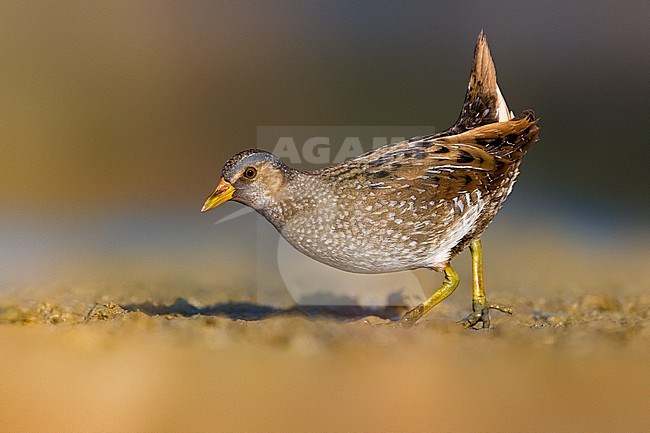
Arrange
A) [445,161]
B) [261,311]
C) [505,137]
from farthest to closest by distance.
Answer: [261,311]
[505,137]
[445,161]

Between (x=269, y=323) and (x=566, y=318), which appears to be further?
(x=566, y=318)

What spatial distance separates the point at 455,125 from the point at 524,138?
635 mm

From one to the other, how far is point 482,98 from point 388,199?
1.61 m

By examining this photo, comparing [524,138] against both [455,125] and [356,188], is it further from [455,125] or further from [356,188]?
[356,188]

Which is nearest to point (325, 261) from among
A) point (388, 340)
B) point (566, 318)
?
point (388, 340)

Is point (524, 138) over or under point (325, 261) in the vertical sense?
over

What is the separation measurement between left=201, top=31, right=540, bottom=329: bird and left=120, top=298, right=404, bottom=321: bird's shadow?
1.18 metres

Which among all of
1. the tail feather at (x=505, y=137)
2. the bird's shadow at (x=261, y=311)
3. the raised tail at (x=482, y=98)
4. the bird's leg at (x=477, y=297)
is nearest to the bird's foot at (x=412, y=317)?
the bird's leg at (x=477, y=297)

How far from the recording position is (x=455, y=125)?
6973mm

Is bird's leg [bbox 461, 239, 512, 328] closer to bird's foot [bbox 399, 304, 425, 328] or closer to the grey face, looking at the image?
bird's foot [bbox 399, 304, 425, 328]

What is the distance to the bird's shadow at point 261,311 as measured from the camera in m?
7.32

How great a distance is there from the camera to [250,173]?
19.6 ft

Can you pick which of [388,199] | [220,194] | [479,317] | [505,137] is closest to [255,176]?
[220,194]

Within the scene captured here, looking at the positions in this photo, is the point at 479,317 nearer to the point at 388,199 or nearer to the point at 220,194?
the point at 388,199
